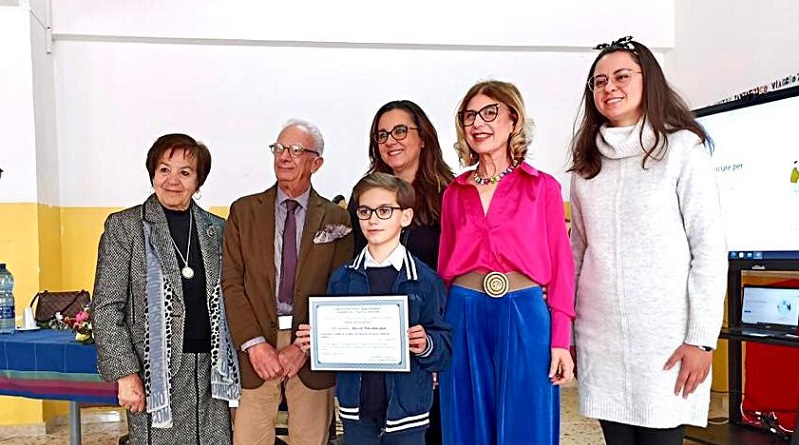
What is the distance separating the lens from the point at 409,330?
6.86 feet

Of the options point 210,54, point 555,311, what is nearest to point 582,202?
point 555,311

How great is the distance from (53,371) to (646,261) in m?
2.36

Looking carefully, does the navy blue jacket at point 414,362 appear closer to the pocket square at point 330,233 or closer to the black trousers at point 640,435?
the pocket square at point 330,233

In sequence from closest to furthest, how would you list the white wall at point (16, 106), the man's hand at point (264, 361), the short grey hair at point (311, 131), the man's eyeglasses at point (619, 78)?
1. the man's eyeglasses at point (619, 78)
2. the man's hand at point (264, 361)
3. the short grey hair at point (311, 131)
4. the white wall at point (16, 106)

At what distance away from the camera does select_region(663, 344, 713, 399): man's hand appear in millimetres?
1923

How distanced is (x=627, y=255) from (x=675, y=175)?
25cm

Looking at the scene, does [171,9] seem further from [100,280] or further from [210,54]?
[100,280]

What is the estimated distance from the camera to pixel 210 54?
5230 mm

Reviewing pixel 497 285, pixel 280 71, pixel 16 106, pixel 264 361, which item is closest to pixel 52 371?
pixel 264 361

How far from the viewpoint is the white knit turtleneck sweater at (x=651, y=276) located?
1.94m

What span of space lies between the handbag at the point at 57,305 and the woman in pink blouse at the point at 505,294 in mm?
2350

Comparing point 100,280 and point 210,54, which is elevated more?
point 210,54

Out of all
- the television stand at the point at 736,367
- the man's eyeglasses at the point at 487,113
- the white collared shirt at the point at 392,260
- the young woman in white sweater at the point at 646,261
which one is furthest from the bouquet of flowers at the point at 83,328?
the television stand at the point at 736,367

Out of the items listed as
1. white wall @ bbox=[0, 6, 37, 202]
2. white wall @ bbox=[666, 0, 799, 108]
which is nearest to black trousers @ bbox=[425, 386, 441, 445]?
white wall @ bbox=[666, 0, 799, 108]
